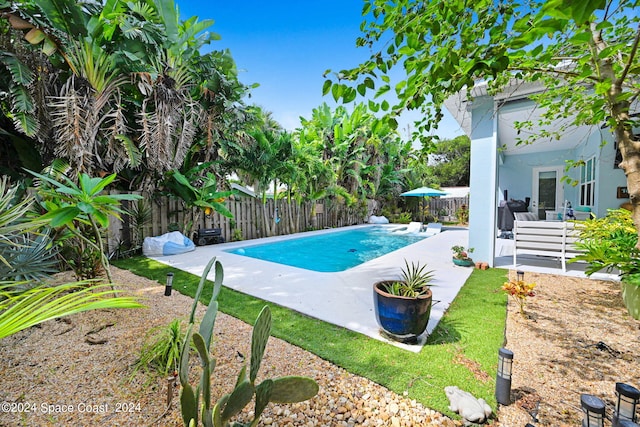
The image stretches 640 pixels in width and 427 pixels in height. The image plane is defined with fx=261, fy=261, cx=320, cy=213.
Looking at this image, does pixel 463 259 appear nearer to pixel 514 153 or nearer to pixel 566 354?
pixel 566 354

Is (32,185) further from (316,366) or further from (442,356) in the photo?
(442,356)

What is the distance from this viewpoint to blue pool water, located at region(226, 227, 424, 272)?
866 cm

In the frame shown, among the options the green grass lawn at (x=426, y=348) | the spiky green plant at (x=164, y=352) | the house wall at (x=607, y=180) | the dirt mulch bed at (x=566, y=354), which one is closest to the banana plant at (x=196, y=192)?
the green grass lawn at (x=426, y=348)

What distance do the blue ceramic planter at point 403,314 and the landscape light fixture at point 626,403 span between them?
4.59 feet

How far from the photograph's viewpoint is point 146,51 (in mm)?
6570

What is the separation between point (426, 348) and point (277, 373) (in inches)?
63.7

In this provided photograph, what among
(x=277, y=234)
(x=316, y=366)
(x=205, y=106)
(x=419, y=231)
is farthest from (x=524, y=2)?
(x=419, y=231)

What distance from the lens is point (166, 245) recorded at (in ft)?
25.5

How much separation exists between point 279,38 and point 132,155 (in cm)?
642

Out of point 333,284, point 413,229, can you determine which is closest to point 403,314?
point 333,284

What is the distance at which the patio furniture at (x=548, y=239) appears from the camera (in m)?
5.60

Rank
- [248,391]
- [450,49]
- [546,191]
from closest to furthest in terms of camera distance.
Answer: [248,391] → [450,49] → [546,191]

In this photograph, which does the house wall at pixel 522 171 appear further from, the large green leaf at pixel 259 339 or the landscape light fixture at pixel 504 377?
the large green leaf at pixel 259 339

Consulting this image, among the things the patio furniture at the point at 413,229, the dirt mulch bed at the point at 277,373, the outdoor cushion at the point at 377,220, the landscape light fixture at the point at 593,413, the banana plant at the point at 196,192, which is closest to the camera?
the landscape light fixture at the point at 593,413
